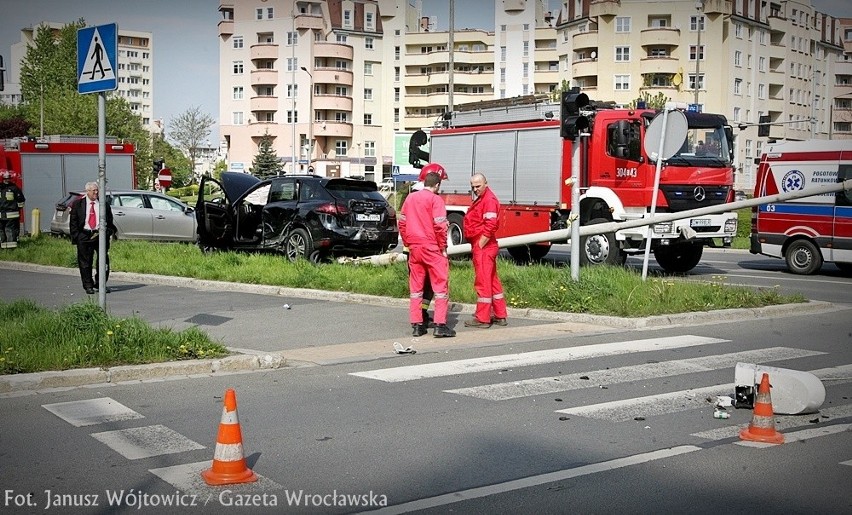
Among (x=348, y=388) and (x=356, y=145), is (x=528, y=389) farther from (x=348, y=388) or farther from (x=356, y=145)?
(x=356, y=145)

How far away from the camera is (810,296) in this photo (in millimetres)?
16547

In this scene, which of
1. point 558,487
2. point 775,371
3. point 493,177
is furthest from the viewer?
point 493,177

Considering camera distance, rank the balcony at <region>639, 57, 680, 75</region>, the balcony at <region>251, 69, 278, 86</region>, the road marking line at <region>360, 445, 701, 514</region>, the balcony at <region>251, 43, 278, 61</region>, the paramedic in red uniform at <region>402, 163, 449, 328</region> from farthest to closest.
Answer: the balcony at <region>251, 69, 278, 86</region> < the balcony at <region>251, 43, 278, 61</region> < the balcony at <region>639, 57, 680, 75</region> < the paramedic in red uniform at <region>402, 163, 449, 328</region> < the road marking line at <region>360, 445, 701, 514</region>

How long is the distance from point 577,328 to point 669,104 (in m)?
7.06

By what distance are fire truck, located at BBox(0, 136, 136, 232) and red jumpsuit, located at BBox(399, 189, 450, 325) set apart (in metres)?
25.1

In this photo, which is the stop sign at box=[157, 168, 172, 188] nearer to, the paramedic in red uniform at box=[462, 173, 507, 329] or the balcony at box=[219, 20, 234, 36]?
the paramedic in red uniform at box=[462, 173, 507, 329]

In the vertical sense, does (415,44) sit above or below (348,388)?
above

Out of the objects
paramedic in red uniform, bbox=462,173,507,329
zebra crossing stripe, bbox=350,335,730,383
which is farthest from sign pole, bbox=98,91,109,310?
paramedic in red uniform, bbox=462,173,507,329

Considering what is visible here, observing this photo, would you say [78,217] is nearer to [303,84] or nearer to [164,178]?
[164,178]

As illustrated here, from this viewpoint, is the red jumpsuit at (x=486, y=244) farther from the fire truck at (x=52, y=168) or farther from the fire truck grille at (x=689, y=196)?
the fire truck at (x=52, y=168)

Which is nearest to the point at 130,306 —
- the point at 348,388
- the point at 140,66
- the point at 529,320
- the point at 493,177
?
the point at 529,320

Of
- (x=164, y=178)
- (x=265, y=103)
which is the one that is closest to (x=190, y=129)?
(x=265, y=103)

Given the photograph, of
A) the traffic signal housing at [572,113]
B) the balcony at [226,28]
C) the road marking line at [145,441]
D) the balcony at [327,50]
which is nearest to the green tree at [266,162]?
the balcony at [327,50]

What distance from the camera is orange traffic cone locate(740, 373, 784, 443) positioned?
22.2 feet
